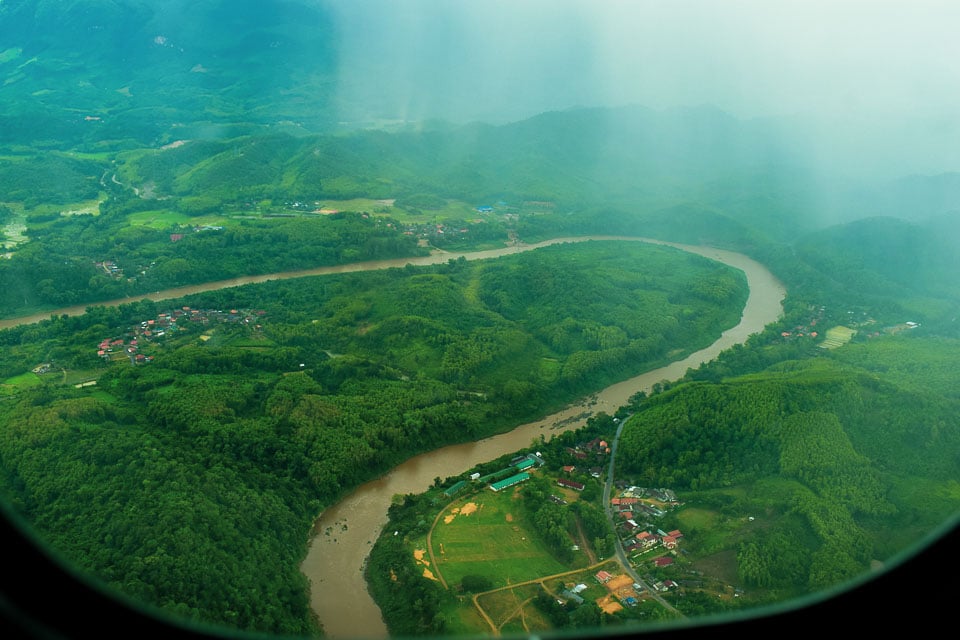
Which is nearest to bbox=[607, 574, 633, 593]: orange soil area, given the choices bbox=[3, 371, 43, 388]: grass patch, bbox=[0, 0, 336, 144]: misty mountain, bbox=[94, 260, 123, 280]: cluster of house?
bbox=[3, 371, 43, 388]: grass patch

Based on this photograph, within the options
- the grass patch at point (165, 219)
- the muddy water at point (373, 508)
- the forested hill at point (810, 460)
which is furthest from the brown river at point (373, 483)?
the grass patch at point (165, 219)

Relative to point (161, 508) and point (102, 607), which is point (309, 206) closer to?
point (161, 508)

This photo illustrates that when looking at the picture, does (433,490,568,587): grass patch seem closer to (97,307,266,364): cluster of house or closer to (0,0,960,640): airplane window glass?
(0,0,960,640): airplane window glass

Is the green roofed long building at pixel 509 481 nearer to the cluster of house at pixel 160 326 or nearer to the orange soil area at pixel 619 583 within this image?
the orange soil area at pixel 619 583

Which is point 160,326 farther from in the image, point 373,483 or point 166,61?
point 166,61

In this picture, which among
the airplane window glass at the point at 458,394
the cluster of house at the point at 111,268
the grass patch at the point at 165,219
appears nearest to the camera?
the airplane window glass at the point at 458,394

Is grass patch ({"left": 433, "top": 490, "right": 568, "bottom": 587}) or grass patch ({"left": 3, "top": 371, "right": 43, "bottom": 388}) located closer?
grass patch ({"left": 433, "top": 490, "right": 568, "bottom": 587})
